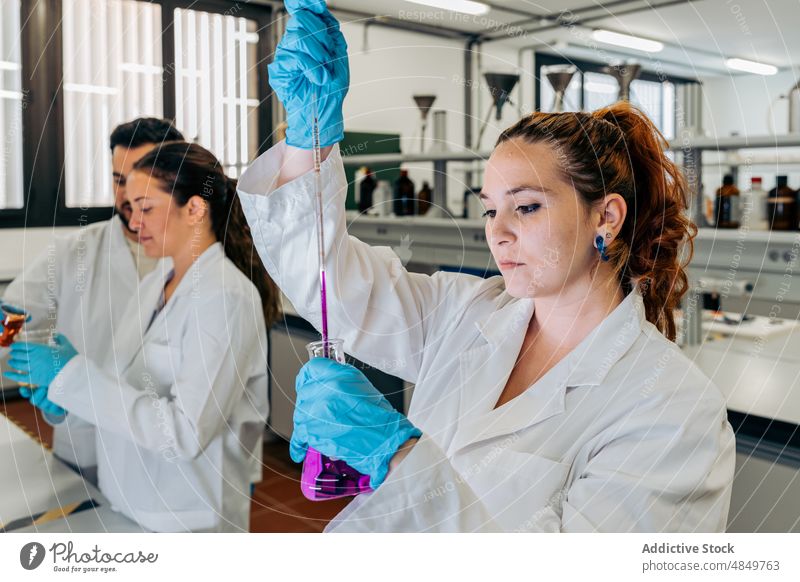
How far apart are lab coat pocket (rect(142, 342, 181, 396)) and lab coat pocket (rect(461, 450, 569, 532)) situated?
2.23ft

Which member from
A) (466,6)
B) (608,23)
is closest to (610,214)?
(466,6)

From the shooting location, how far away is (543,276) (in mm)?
928

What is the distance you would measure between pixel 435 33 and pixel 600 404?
2.61ft

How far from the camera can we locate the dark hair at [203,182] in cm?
136

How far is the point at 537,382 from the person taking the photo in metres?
0.90

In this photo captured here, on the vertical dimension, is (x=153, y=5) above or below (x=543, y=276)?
above

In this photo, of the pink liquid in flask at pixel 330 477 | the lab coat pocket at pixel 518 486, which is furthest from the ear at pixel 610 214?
the pink liquid in flask at pixel 330 477

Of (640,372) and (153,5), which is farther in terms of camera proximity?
(153,5)

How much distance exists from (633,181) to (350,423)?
1.59 feet

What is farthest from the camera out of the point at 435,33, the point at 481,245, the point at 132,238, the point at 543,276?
the point at 481,245

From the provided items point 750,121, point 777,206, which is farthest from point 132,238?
point 750,121

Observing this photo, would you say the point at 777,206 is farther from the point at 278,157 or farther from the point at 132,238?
the point at 132,238

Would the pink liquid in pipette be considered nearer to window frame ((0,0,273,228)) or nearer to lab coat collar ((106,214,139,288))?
window frame ((0,0,273,228))

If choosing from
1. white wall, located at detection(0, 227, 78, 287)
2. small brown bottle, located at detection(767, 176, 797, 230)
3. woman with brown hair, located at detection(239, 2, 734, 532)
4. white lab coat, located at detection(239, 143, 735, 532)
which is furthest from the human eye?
small brown bottle, located at detection(767, 176, 797, 230)
